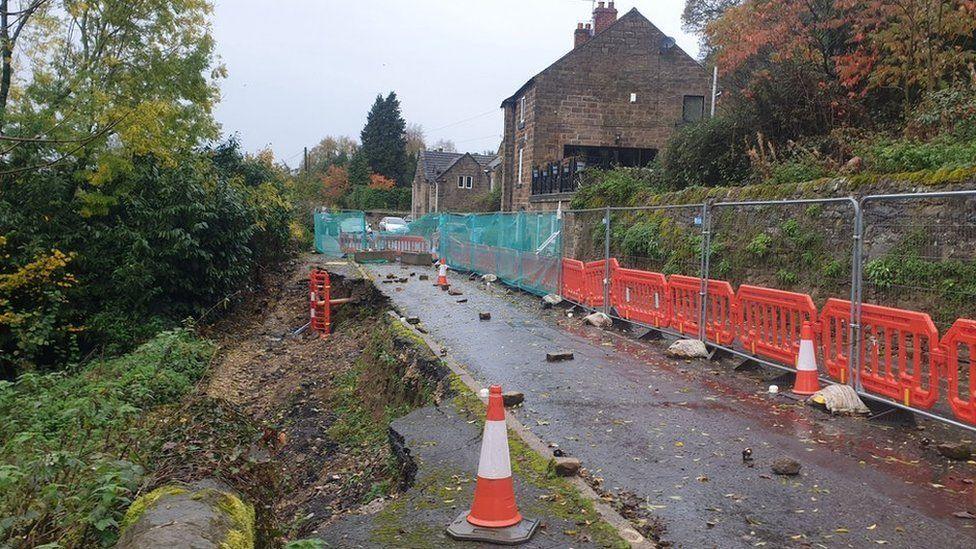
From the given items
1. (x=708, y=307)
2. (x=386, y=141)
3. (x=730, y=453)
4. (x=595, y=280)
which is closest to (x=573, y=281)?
(x=595, y=280)

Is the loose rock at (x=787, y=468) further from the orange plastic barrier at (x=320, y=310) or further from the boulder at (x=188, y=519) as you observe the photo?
the orange plastic barrier at (x=320, y=310)

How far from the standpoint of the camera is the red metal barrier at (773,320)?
7488 mm

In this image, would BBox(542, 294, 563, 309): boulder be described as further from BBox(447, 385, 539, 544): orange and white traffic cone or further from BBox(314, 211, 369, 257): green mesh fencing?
BBox(314, 211, 369, 257): green mesh fencing

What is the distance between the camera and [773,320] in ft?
25.8

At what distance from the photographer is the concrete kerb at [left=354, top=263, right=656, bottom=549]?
3910mm

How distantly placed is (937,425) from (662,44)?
28.1 m

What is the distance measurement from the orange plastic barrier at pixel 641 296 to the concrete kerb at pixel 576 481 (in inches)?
126

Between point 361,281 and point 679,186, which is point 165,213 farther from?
point 679,186

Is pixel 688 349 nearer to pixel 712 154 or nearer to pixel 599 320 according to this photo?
pixel 599 320

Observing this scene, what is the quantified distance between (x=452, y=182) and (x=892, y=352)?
61.3 meters

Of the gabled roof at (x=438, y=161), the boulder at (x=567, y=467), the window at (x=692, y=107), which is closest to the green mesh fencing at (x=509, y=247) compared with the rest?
the boulder at (x=567, y=467)

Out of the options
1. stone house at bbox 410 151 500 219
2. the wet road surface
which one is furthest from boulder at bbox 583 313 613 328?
stone house at bbox 410 151 500 219

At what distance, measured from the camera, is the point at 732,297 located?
8.71m

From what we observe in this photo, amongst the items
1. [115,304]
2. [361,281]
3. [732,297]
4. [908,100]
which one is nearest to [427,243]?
[361,281]
